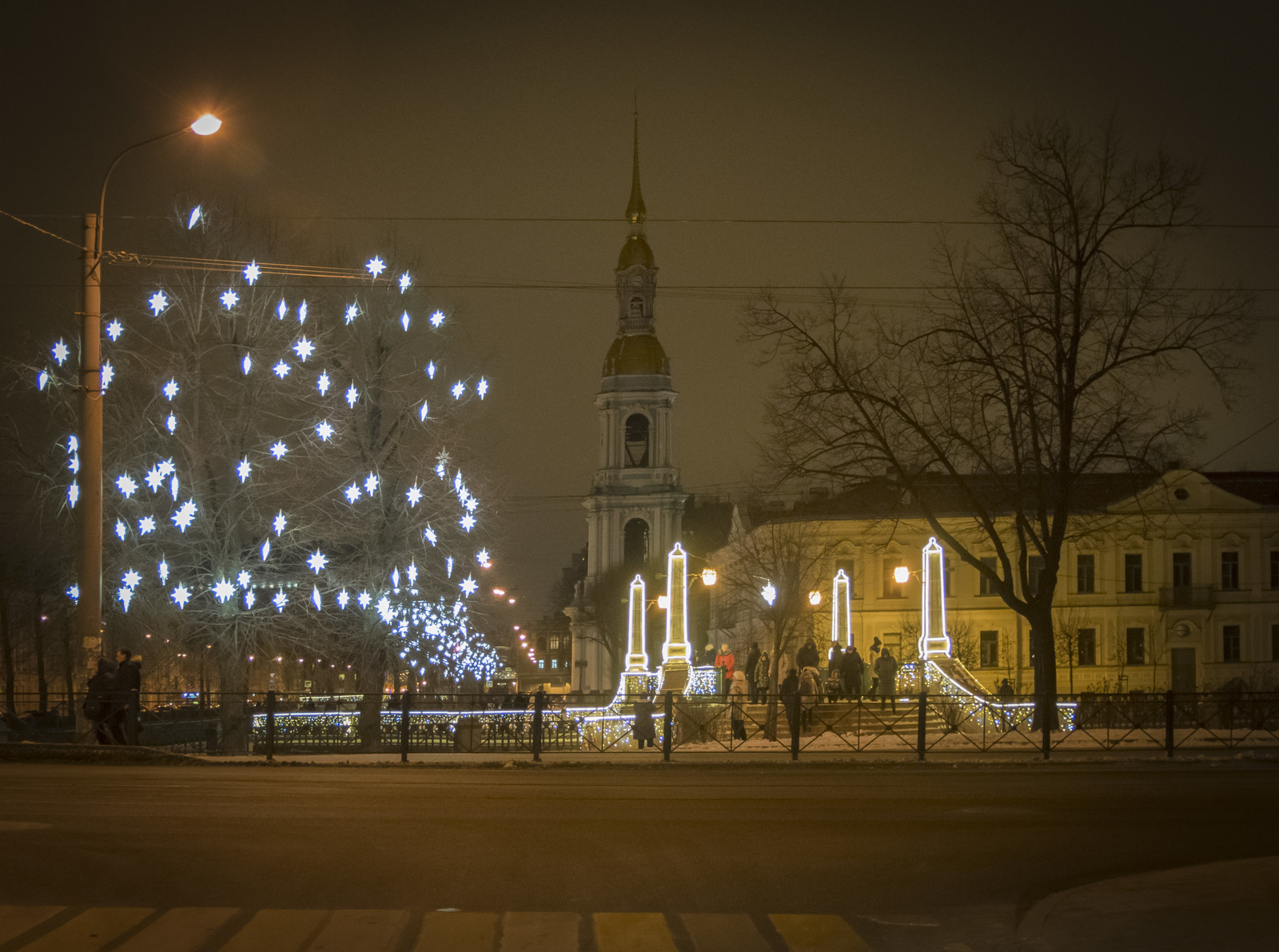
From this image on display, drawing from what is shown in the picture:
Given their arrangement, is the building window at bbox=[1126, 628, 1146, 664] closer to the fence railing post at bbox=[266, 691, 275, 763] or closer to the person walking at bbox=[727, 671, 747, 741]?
the person walking at bbox=[727, 671, 747, 741]

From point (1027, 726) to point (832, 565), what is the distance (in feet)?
126

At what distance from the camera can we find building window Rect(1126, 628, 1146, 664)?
66438 mm

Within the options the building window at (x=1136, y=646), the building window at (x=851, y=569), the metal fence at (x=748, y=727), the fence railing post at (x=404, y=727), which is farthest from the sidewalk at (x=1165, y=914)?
the building window at (x=1136, y=646)

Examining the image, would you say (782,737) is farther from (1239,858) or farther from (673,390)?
(673,390)

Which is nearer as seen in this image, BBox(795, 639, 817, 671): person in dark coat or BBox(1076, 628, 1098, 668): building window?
BBox(795, 639, 817, 671): person in dark coat

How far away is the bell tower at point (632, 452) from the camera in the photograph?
11275 cm

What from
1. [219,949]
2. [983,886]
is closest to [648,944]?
[219,949]

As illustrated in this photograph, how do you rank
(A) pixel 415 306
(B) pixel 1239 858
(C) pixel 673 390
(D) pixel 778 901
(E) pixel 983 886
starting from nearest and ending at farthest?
(D) pixel 778 901, (E) pixel 983 886, (B) pixel 1239 858, (A) pixel 415 306, (C) pixel 673 390

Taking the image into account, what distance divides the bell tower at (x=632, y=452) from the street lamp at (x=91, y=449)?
91.0 m

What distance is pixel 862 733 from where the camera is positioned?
90.7 feet

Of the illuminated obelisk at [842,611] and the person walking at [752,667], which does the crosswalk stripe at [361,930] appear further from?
the illuminated obelisk at [842,611]

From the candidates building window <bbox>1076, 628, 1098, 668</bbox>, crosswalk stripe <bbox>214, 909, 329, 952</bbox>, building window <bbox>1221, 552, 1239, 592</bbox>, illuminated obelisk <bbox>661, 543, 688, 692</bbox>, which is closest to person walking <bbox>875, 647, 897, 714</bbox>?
illuminated obelisk <bbox>661, 543, 688, 692</bbox>

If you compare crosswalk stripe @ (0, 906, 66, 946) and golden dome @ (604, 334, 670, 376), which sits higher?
golden dome @ (604, 334, 670, 376)

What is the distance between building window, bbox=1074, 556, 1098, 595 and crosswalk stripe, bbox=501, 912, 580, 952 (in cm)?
6267
